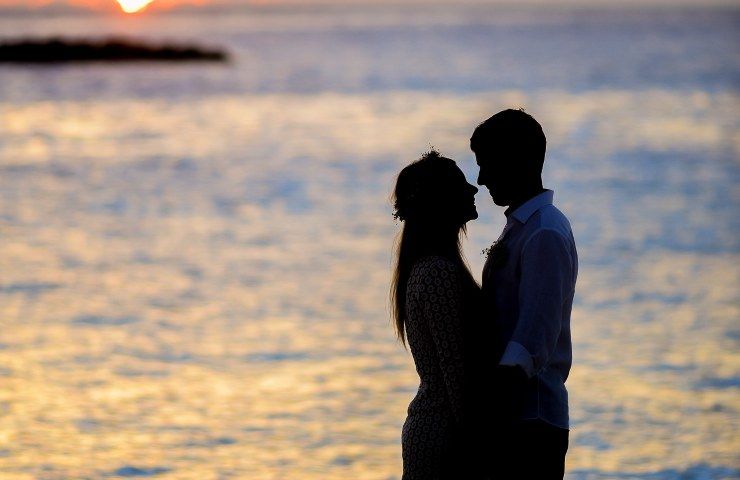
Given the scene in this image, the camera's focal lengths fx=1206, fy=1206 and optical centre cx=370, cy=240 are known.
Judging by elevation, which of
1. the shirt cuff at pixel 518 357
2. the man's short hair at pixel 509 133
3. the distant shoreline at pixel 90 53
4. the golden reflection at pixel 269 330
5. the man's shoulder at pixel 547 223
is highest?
the distant shoreline at pixel 90 53

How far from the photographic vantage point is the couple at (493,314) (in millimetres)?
4027

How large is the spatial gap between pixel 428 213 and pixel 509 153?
37 centimetres

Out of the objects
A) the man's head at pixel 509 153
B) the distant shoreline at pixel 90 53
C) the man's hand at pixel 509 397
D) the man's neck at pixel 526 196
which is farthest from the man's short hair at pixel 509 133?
the distant shoreline at pixel 90 53

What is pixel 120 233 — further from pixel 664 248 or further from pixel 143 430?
pixel 143 430

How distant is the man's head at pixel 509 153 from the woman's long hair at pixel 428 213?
142 millimetres

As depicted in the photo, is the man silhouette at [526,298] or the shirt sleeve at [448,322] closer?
the man silhouette at [526,298]

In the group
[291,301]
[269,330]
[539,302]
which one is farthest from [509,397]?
[291,301]

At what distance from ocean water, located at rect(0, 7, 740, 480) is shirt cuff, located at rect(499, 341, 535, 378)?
4746mm

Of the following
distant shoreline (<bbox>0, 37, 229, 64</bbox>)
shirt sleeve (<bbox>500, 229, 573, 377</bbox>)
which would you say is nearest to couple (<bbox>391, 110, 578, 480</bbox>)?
shirt sleeve (<bbox>500, 229, 573, 377</bbox>)

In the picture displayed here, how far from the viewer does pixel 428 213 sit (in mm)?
4238

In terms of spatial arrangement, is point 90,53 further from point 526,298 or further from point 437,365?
point 526,298

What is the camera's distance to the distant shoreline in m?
91.2

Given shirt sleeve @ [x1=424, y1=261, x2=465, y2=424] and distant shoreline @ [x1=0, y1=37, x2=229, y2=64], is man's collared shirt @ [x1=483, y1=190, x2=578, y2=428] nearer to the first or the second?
shirt sleeve @ [x1=424, y1=261, x2=465, y2=424]

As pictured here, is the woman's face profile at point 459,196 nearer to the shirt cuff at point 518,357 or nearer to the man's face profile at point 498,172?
the man's face profile at point 498,172
